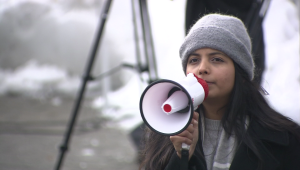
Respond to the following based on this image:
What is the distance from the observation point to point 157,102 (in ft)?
3.82

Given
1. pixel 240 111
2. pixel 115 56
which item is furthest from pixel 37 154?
pixel 240 111

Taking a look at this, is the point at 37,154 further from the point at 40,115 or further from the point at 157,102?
the point at 157,102

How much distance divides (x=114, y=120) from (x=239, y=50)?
10.2 ft

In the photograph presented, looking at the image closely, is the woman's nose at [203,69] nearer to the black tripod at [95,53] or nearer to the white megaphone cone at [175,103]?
the white megaphone cone at [175,103]

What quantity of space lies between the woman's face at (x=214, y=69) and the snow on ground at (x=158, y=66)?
1105mm

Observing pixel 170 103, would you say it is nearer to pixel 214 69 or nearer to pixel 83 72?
pixel 214 69

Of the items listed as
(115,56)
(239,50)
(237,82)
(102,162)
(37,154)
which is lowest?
(102,162)

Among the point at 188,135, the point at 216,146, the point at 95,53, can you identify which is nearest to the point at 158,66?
the point at 95,53

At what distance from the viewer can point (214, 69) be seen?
127 centimetres

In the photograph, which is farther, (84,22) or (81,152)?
(84,22)

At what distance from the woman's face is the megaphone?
10cm

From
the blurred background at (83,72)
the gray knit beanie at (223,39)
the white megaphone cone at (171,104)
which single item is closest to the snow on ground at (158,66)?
the blurred background at (83,72)

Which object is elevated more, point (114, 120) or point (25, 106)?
point (25, 106)

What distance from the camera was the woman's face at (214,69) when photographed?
1.27 m
